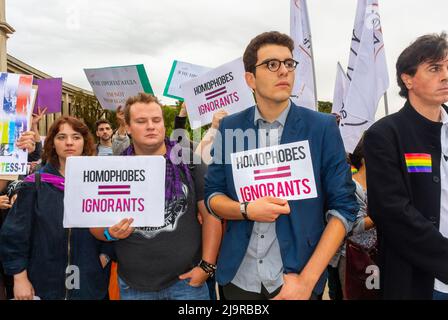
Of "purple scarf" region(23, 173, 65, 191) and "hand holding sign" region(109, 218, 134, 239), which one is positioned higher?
"purple scarf" region(23, 173, 65, 191)

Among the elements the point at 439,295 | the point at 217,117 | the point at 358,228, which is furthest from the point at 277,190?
the point at 217,117

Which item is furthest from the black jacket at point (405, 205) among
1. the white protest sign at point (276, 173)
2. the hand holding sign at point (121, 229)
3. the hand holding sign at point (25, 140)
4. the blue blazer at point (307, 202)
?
the hand holding sign at point (25, 140)

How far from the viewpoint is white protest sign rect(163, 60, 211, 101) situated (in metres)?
5.85

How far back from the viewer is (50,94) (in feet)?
19.2

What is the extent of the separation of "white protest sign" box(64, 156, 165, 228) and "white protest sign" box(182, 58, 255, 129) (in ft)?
6.41

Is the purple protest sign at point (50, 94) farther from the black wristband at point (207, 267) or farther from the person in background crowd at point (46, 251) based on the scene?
the black wristband at point (207, 267)

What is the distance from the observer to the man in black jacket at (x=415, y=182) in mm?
2355

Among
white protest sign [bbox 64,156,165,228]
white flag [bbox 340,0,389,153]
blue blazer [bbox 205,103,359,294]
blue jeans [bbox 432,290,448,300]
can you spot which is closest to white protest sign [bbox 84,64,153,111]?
white flag [bbox 340,0,389,153]

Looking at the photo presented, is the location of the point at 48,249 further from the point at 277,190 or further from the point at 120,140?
the point at 120,140

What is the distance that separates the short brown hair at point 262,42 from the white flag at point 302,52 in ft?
12.5

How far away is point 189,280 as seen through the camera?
112 inches

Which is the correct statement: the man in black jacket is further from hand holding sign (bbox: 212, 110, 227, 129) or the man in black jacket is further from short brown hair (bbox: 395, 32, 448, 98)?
hand holding sign (bbox: 212, 110, 227, 129)

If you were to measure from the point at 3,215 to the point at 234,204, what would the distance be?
286 centimetres
